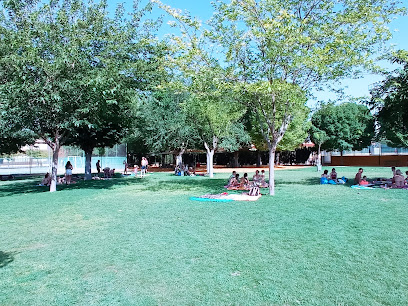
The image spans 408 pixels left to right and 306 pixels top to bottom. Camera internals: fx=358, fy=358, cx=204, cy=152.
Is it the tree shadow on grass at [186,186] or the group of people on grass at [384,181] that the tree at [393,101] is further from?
the tree shadow on grass at [186,186]

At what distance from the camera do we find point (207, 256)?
619 centimetres

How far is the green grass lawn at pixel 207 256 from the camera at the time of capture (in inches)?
180

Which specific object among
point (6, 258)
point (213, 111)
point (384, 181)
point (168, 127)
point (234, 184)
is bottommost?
point (6, 258)

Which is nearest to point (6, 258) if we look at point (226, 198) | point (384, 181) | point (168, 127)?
point (226, 198)

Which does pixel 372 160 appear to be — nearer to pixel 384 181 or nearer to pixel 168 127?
pixel 168 127

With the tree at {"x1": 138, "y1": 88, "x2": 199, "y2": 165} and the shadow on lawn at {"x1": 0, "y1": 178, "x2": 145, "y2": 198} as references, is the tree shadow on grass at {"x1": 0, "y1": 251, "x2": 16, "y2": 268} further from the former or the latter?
the tree at {"x1": 138, "y1": 88, "x2": 199, "y2": 165}

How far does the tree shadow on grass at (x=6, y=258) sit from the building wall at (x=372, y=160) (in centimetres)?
4618

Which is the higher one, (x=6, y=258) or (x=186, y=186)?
(x=186, y=186)

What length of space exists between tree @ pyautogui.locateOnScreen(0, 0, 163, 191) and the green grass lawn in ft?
19.1

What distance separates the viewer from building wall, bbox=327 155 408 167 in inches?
1743

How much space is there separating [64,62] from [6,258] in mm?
10453

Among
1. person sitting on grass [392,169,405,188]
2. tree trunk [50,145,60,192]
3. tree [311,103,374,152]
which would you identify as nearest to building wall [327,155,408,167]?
tree [311,103,374,152]

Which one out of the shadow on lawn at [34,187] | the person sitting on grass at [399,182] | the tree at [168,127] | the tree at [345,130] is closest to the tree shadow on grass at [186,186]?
the shadow on lawn at [34,187]

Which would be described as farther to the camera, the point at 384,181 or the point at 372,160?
the point at 372,160
